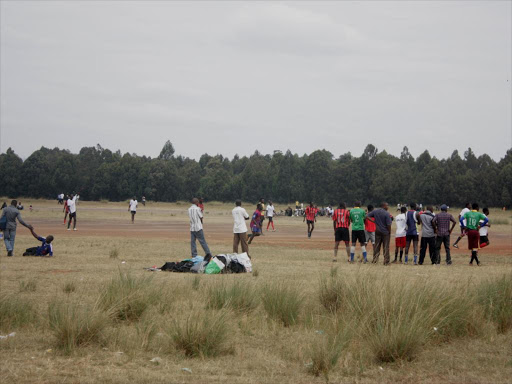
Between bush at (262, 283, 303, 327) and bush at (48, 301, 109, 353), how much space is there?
2856mm

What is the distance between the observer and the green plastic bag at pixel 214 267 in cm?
1645

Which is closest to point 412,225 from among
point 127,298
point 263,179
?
point 127,298

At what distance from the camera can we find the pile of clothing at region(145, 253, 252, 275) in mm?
16547

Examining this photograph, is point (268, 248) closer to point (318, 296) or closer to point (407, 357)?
point (318, 296)

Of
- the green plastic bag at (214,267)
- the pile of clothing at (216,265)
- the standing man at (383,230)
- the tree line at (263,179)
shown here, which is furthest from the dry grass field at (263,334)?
the tree line at (263,179)

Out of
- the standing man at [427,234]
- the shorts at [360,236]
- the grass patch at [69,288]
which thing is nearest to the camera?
the grass patch at [69,288]

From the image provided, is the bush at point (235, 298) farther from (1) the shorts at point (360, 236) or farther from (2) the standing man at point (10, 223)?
(2) the standing man at point (10, 223)

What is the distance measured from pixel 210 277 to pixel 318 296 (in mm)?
4304

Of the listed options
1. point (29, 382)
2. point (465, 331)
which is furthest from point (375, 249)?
point (29, 382)

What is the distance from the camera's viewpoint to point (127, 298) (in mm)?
10492

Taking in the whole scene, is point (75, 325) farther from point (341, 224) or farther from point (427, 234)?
point (427, 234)

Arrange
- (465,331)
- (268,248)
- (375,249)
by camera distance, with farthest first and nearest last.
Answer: (268,248), (375,249), (465,331)

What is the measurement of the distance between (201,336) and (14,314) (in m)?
3.45

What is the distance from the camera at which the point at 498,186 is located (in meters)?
97.8
